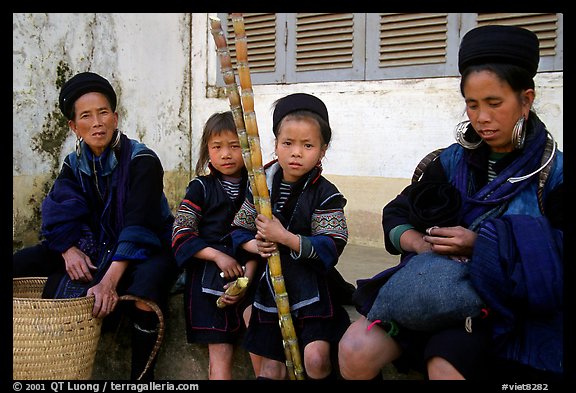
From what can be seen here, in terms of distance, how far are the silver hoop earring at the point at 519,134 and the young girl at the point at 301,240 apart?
2.48ft

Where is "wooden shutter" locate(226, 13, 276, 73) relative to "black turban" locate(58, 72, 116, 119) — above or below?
above

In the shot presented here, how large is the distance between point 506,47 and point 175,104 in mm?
4777

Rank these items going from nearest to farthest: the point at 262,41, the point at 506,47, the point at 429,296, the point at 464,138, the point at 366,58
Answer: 1. the point at 429,296
2. the point at 506,47
3. the point at 464,138
4. the point at 366,58
5. the point at 262,41

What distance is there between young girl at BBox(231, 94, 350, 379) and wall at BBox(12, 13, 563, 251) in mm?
2552

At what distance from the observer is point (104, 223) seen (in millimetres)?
3217

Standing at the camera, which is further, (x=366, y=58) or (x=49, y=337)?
(x=366, y=58)

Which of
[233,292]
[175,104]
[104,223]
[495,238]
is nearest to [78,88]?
[104,223]

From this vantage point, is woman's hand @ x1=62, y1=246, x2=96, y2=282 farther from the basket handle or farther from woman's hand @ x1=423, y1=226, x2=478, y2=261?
woman's hand @ x1=423, y1=226, x2=478, y2=261

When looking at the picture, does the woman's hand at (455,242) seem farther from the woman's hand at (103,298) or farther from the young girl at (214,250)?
the woman's hand at (103,298)

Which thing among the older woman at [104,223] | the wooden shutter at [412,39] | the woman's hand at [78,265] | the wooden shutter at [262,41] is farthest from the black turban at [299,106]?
the wooden shutter at [262,41]

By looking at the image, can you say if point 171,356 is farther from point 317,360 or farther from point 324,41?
point 324,41

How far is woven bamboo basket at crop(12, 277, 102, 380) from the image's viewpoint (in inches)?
106

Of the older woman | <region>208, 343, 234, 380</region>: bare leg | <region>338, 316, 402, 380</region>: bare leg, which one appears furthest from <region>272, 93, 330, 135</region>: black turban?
<region>208, 343, 234, 380</region>: bare leg

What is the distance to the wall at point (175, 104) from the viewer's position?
5.18 metres
